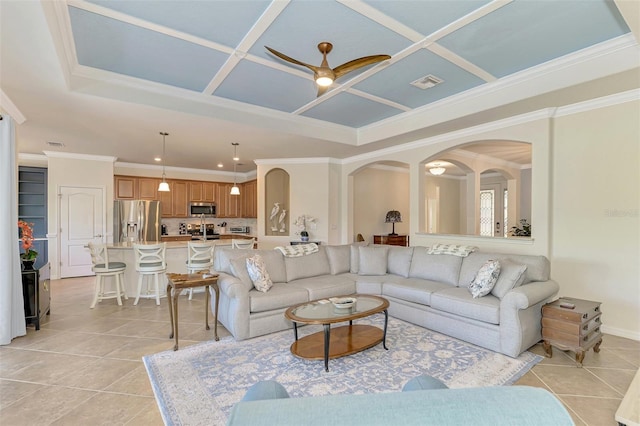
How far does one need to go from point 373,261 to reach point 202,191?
5.95m

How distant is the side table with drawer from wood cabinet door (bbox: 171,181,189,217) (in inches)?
322

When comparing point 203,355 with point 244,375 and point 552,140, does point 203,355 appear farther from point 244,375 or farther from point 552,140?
point 552,140

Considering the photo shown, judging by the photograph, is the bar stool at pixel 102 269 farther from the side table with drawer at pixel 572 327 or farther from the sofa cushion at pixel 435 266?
the side table with drawer at pixel 572 327

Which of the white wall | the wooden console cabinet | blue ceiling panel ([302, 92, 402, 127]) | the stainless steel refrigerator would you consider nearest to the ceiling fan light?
blue ceiling panel ([302, 92, 402, 127])

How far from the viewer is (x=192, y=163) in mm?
7926

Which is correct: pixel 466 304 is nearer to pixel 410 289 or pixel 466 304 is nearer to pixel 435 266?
pixel 410 289

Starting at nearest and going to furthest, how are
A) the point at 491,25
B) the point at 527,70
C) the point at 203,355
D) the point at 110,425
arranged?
1. the point at 110,425
2. the point at 491,25
3. the point at 203,355
4. the point at 527,70

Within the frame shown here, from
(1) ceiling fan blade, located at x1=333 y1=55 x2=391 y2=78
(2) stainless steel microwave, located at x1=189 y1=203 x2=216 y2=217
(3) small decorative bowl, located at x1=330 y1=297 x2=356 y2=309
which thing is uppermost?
(1) ceiling fan blade, located at x1=333 y1=55 x2=391 y2=78

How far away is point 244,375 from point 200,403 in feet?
1.52

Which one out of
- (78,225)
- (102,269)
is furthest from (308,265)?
(78,225)

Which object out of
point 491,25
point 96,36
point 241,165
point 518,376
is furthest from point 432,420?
point 241,165

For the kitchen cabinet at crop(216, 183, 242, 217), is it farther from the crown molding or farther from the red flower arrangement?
the red flower arrangement

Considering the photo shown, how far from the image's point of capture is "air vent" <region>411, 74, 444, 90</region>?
3594 mm

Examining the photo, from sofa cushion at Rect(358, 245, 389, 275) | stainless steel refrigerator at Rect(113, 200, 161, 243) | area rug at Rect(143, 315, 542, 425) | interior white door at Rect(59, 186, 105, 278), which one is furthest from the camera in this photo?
stainless steel refrigerator at Rect(113, 200, 161, 243)
